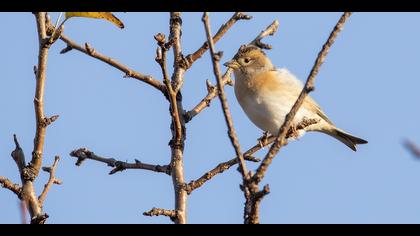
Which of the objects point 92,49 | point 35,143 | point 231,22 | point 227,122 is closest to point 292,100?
point 231,22

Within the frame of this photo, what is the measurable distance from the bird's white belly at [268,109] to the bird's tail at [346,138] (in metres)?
1.14

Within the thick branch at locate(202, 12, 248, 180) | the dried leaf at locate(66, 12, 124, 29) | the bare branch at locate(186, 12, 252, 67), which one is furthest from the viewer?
the bare branch at locate(186, 12, 252, 67)

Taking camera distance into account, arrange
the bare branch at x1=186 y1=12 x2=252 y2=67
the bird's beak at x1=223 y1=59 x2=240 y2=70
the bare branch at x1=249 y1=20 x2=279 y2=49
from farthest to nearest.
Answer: the bird's beak at x1=223 y1=59 x2=240 y2=70, the bare branch at x1=186 y1=12 x2=252 y2=67, the bare branch at x1=249 y1=20 x2=279 y2=49

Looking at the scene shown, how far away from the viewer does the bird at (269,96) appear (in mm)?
8336

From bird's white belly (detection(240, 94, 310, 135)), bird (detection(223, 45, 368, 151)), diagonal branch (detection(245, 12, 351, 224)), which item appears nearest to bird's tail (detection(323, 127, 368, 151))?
bird (detection(223, 45, 368, 151))

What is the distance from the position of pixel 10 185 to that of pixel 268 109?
4.44 metres

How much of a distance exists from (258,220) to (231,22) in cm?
332

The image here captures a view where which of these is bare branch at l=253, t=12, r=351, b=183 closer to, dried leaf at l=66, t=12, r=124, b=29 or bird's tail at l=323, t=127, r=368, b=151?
dried leaf at l=66, t=12, r=124, b=29

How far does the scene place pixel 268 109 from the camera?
27.4 feet

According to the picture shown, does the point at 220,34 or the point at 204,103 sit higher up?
the point at 220,34

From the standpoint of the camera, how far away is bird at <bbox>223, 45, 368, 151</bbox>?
27.3 feet

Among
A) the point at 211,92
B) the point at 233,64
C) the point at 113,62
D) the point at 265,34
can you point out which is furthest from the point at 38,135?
the point at 233,64

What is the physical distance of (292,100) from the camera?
859cm

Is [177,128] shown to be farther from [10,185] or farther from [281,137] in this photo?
[281,137]
